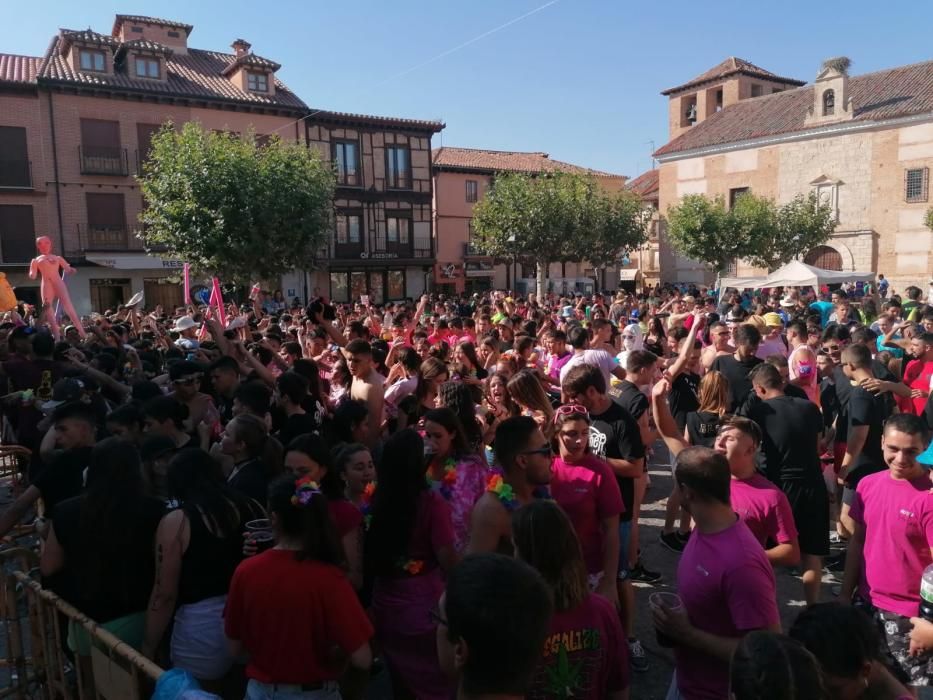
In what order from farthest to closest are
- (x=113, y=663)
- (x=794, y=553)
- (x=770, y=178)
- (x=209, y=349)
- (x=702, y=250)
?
(x=770, y=178), (x=702, y=250), (x=209, y=349), (x=794, y=553), (x=113, y=663)

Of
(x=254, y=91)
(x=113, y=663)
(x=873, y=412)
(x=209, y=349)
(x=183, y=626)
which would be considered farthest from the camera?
(x=254, y=91)

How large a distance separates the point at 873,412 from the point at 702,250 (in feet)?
101

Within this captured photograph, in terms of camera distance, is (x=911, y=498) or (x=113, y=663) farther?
(x=911, y=498)

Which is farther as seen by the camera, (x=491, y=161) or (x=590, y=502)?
(x=491, y=161)

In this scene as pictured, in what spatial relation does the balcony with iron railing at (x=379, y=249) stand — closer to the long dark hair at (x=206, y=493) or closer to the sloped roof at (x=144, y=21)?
Answer: the sloped roof at (x=144, y=21)

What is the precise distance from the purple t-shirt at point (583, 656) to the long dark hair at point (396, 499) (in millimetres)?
1065

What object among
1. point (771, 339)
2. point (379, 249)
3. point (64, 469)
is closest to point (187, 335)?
point (64, 469)

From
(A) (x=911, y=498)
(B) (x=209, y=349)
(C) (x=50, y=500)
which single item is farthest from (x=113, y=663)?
(B) (x=209, y=349)

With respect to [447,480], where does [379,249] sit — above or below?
above

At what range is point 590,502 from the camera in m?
3.37

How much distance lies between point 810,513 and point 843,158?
119 feet

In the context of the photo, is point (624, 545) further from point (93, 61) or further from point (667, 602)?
point (93, 61)

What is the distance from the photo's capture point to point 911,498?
3.06 m

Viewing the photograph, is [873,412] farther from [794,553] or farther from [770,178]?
[770,178]
